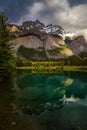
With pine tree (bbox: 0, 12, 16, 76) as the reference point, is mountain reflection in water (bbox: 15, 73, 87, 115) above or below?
below

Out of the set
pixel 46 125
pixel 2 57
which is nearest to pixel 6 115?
pixel 46 125

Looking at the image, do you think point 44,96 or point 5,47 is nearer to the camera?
point 44,96

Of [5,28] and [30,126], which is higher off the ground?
[5,28]

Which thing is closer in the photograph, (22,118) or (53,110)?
(22,118)

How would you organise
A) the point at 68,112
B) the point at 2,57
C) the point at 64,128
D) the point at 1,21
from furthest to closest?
the point at 1,21 < the point at 2,57 < the point at 68,112 < the point at 64,128

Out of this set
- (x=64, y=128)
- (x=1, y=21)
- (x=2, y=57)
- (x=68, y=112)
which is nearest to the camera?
(x=64, y=128)

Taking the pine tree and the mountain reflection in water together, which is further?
the pine tree

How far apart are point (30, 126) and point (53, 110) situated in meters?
9.82

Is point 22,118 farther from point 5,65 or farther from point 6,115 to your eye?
point 5,65

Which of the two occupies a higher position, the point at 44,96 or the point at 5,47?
the point at 5,47

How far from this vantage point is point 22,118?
2752 centimetres

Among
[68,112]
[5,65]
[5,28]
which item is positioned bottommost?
[68,112]

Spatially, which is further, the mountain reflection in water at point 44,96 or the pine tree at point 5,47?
the pine tree at point 5,47

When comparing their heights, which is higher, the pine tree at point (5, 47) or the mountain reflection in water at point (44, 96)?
the pine tree at point (5, 47)
